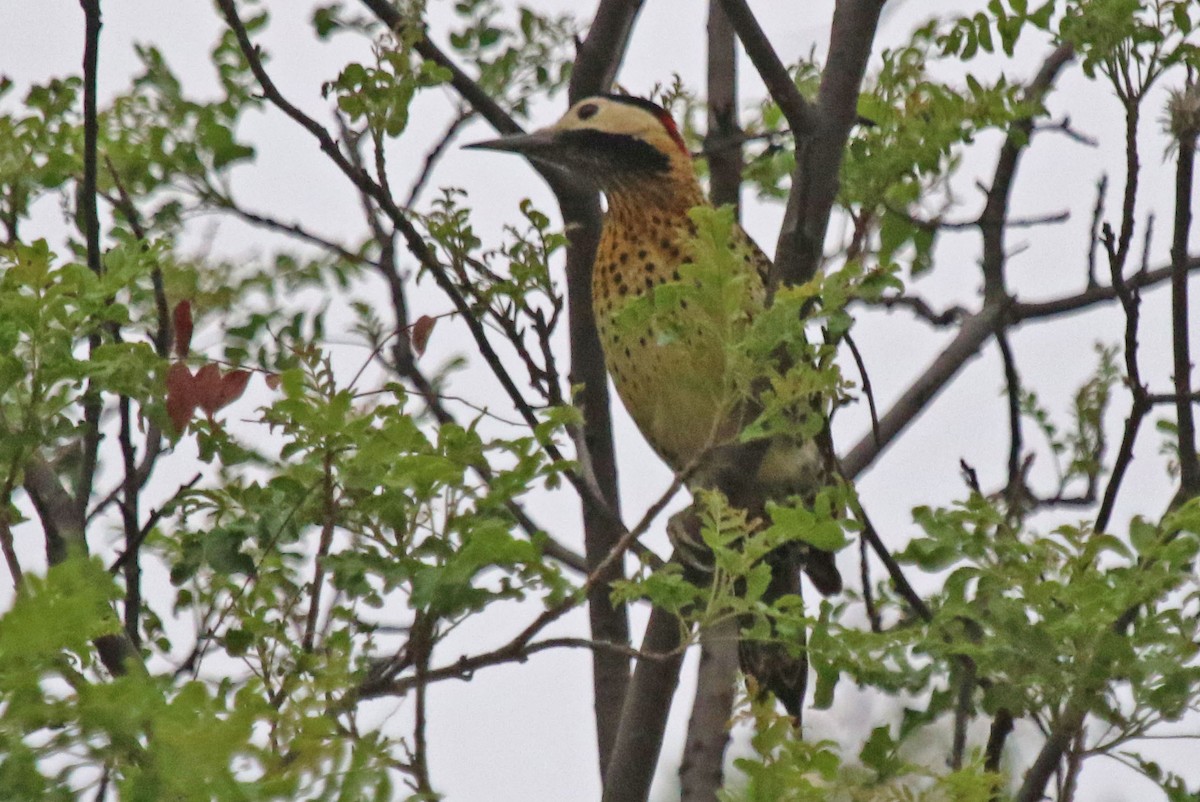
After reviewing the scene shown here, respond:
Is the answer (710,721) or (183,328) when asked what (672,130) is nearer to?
(710,721)

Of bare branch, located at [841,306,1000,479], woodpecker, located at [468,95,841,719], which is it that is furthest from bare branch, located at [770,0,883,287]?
woodpecker, located at [468,95,841,719]

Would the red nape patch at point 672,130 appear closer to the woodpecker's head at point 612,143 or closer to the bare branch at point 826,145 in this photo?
the woodpecker's head at point 612,143

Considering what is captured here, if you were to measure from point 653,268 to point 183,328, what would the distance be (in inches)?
69.8

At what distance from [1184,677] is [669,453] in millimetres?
2361

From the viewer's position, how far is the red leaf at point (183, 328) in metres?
3.22

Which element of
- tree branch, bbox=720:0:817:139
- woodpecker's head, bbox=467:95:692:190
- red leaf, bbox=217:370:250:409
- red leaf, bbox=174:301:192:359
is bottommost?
red leaf, bbox=217:370:250:409

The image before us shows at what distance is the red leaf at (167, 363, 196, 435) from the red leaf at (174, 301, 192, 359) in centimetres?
25

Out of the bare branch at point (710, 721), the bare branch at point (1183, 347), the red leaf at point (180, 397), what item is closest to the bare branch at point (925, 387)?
the bare branch at point (710, 721)

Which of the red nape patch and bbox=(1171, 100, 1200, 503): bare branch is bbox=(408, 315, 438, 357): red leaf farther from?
the red nape patch

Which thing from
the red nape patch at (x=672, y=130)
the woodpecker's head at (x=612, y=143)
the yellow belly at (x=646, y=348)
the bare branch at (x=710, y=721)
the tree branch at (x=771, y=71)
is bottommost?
the bare branch at (x=710, y=721)

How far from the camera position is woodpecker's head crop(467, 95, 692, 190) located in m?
4.81

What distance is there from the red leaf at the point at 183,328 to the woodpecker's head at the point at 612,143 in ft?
5.42

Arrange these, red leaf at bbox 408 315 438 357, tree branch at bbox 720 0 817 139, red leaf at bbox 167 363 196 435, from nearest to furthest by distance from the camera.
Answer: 1. red leaf at bbox 167 363 196 435
2. tree branch at bbox 720 0 817 139
3. red leaf at bbox 408 315 438 357

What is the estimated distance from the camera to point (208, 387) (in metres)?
2.98
